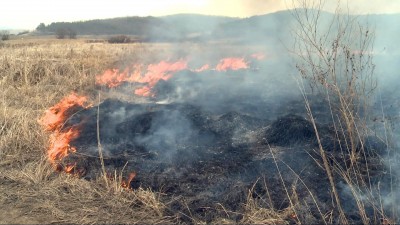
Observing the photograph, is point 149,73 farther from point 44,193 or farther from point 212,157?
point 44,193

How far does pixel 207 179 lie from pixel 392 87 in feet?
24.2

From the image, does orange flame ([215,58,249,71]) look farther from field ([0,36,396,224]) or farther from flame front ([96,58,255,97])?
field ([0,36,396,224])

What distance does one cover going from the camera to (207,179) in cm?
516

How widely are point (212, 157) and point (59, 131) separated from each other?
329 centimetres

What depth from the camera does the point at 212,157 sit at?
5922 mm

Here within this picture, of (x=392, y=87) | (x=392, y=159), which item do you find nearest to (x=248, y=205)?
(x=392, y=159)

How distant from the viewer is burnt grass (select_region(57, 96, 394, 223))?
14.7 ft

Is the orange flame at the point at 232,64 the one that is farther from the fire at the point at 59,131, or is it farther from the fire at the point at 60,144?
the fire at the point at 60,144

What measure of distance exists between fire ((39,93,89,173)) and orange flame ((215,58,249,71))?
28.6 ft

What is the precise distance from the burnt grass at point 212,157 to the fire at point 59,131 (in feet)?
0.56

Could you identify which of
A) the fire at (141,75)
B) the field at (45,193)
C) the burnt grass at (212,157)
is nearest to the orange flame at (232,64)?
the fire at (141,75)

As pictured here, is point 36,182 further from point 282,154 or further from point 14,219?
point 282,154

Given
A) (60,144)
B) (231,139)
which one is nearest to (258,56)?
(231,139)

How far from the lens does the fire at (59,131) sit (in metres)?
5.99
